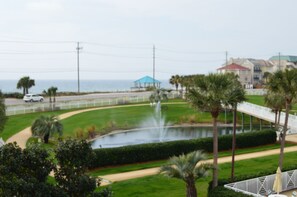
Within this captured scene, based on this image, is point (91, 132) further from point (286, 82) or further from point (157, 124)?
point (286, 82)

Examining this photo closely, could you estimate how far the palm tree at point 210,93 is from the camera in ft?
58.7

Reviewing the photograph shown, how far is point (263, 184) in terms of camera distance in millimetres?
19047

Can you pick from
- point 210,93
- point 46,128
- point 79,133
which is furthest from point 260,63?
point 210,93

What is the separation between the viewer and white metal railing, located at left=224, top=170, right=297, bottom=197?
1817 centimetres

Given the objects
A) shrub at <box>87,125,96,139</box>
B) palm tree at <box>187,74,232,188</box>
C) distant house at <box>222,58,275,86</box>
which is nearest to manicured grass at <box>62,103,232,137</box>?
shrub at <box>87,125,96,139</box>

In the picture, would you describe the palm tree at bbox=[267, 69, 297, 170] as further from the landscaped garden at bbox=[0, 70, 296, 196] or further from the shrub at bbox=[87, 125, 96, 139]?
the shrub at bbox=[87, 125, 96, 139]

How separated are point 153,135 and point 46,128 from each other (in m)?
12.5

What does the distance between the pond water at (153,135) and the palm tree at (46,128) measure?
4134 mm

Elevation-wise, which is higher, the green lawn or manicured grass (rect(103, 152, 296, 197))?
the green lawn

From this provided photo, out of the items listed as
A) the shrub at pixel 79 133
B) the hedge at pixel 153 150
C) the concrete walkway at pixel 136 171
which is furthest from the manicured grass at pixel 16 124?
the hedge at pixel 153 150

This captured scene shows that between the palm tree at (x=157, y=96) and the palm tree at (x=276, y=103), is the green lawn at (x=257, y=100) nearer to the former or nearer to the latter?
the palm tree at (x=157, y=96)

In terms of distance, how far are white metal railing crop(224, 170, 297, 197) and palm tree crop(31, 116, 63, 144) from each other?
18680 millimetres

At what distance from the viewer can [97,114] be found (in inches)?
1914

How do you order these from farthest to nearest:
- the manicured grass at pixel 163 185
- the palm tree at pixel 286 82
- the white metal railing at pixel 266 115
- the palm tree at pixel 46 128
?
the white metal railing at pixel 266 115 < the palm tree at pixel 46 128 < the palm tree at pixel 286 82 < the manicured grass at pixel 163 185
